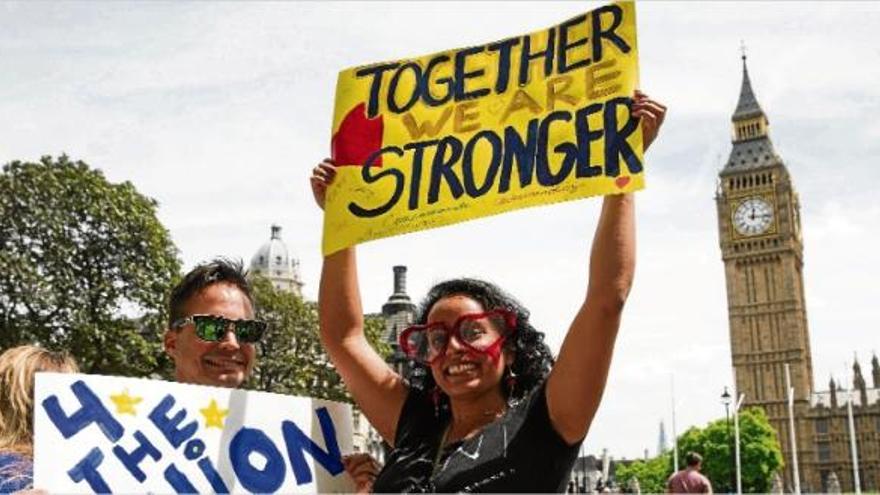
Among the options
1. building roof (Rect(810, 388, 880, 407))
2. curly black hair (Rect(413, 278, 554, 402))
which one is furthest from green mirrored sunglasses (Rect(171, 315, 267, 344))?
building roof (Rect(810, 388, 880, 407))

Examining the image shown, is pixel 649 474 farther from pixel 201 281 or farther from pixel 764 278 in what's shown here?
pixel 201 281

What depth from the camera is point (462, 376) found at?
9.59 feet

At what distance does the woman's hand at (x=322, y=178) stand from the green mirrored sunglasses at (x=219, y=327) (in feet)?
1.77

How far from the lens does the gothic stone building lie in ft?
328

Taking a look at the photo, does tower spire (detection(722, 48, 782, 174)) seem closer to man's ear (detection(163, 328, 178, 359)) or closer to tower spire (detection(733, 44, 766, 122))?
tower spire (detection(733, 44, 766, 122))

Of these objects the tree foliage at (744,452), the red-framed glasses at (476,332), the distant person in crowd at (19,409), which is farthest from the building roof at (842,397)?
the red-framed glasses at (476,332)

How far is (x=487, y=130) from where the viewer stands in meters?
3.39

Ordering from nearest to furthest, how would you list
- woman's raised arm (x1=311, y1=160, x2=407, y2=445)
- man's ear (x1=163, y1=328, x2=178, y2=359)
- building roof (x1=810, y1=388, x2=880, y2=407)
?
1. woman's raised arm (x1=311, y1=160, x2=407, y2=445)
2. man's ear (x1=163, y1=328, x2=178, y2=359)
3. building roof (x1=810, y1=388, x2=880, y2=407)

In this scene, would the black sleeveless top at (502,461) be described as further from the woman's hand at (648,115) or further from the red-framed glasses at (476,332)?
the woman's hand at (648,115)

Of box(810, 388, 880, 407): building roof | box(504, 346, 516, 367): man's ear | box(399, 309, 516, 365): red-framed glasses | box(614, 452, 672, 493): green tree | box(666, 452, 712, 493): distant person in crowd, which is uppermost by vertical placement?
box(810, 388, 880, 407): building roof

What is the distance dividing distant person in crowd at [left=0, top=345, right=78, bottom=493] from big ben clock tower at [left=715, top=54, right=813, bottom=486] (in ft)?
338

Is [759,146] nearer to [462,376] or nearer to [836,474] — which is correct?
[836,474]

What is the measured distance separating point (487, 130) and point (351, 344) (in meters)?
0.85

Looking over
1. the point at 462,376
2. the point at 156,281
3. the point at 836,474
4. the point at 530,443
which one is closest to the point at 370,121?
the point at 462,376
